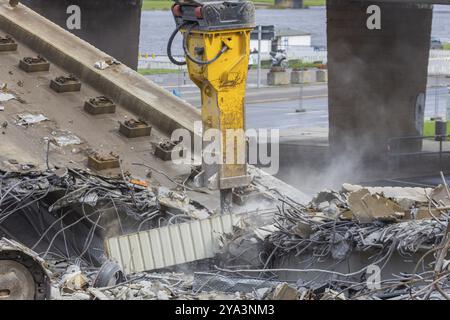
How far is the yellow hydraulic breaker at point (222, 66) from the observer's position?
516 inches

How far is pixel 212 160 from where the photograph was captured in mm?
13812

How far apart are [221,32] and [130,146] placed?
4.17 meters

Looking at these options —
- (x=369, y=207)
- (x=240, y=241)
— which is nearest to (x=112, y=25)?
(x=240, y=241)

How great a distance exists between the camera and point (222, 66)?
1336cm

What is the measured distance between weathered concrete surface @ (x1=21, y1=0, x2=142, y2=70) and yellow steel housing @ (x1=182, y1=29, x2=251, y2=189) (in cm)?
2025

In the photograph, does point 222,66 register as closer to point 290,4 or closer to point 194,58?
point 194,58

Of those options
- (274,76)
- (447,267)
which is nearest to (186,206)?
(447,267)

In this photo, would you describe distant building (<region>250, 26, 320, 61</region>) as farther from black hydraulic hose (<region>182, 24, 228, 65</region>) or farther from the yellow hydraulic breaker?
black hydraulic hose (<region>182, 24, 228, 65</region>)

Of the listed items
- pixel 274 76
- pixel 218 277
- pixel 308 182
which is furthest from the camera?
pixel 274 76

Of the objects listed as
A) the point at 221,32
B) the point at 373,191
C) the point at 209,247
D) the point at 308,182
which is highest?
the point at 221,32

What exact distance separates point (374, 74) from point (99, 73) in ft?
43.0

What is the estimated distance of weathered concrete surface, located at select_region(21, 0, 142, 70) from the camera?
3381 cm

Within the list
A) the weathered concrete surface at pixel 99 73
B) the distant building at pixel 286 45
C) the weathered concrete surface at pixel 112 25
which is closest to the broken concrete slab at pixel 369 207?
the weathered concrete surface at pixel 99 73
